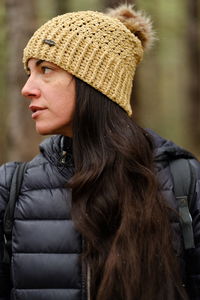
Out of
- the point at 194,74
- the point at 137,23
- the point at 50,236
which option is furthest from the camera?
the point at 194,74

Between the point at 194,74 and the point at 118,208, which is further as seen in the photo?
the point at 194,74

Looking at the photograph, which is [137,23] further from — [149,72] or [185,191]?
[149,72]

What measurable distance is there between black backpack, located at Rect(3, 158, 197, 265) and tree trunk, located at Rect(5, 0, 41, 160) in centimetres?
301

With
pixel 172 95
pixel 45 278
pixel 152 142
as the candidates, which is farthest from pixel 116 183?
pixel 172 95

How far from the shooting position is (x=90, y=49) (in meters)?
2.78

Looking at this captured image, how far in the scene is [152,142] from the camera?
2.88m

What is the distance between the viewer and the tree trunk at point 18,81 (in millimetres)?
5660

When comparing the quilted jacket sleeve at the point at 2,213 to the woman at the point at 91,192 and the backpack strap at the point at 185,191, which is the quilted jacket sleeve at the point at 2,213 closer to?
the woman at the point at 91,192

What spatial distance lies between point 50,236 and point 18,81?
130 inches

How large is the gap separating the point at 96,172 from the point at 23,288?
677 mm

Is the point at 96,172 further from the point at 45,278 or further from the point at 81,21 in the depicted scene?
the point at 81,21

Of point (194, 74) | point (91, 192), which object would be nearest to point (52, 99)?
point (91, 192)

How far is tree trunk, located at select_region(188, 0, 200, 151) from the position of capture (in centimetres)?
1204

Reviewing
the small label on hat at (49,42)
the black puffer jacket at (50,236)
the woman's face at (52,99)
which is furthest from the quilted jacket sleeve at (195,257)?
the small label on hat at (49,42)
